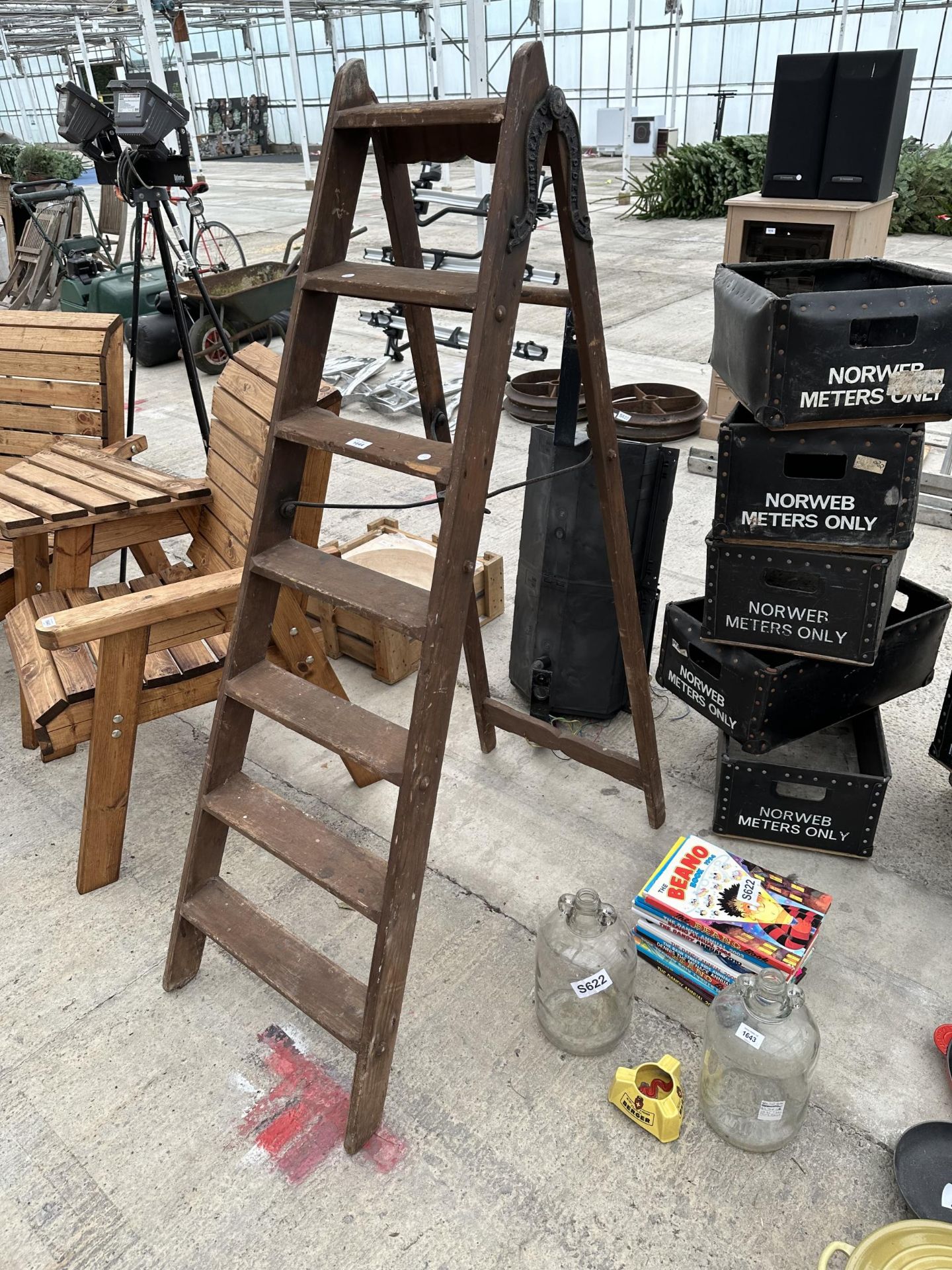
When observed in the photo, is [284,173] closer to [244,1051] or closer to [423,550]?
[423,550]

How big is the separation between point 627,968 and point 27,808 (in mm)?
1878

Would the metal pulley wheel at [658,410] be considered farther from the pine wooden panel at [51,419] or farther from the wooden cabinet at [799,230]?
the pine wooden panel at [51,419]

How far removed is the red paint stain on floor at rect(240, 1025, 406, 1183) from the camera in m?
1.70

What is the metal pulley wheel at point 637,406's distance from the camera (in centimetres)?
485

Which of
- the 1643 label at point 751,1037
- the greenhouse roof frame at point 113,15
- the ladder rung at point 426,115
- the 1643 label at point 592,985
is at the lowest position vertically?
the 1643 label at point 592,985

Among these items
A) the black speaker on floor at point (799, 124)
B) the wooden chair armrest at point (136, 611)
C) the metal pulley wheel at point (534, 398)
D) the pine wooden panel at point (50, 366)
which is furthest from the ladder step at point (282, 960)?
the black speaker on floor at point (799, 124)

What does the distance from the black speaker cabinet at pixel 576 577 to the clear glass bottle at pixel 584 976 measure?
33.5 inches

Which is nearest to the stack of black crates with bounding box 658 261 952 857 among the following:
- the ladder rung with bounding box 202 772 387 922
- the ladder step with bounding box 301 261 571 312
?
the ladder step with bounding box 301 261 571 312

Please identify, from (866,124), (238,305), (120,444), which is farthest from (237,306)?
(866,124)

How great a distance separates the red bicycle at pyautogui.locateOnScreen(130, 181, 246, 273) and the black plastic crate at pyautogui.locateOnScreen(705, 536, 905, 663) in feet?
10.2

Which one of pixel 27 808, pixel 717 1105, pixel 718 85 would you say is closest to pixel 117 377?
pixel 27 808

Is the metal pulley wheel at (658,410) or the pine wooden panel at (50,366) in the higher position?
the pine wooden panel at (50,366)

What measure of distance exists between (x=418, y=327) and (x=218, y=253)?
849 cm

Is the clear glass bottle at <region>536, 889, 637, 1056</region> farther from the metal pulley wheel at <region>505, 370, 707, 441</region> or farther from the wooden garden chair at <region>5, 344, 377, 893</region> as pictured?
the metal pulley wheel at <region>505, 370, 707, 441</region>
